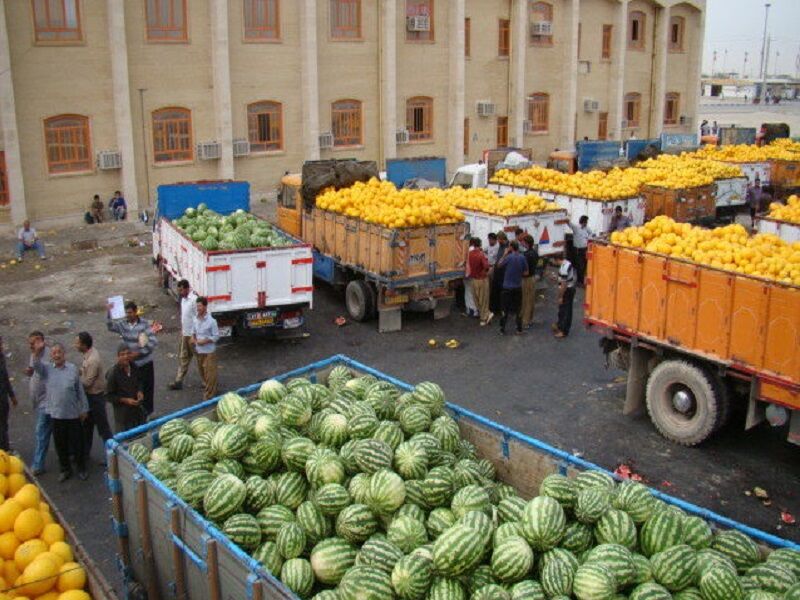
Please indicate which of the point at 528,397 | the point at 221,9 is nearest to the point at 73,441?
the point at 528,397

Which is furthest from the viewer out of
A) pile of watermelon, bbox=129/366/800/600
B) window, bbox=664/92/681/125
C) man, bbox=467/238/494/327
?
window, bbox=664/92/681/125

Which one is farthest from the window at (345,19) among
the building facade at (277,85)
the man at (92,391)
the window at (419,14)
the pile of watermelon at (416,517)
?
the pile of watermelon at (416,517)

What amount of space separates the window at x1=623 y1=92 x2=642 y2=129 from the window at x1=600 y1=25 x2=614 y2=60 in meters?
2.87

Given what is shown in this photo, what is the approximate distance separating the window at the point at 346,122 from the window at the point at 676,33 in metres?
21.8

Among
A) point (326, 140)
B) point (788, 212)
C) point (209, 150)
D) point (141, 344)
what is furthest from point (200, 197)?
point (326, 140)

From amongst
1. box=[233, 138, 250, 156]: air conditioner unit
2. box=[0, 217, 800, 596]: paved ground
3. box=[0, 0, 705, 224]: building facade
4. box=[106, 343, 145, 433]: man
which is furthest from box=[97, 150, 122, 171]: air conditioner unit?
box=[106, 343, 145, 433]: man

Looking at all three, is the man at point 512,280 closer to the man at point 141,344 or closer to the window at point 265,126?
the man at point 141,344

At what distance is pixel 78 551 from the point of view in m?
5.58

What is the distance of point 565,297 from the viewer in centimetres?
1484

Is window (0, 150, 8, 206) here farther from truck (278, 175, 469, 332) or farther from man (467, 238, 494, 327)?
man (467, 238, 494, 327)

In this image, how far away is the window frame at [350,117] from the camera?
101 ft

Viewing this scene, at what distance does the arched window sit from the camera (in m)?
41.7

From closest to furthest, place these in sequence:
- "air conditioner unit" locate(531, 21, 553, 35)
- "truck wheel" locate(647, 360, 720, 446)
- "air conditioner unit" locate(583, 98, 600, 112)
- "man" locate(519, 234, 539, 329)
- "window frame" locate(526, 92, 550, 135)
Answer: "truck wheel" locate(647, 360, 720, 446), "man" locate(519, 234, 539, 329), "air conditioner unit" locate(531, 21, 553, 35), "window frame" locate(526, 92, 550, 135), "air conditioner unit" locate(583, 98, 600, 112)

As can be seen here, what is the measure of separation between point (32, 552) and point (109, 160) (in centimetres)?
2197
